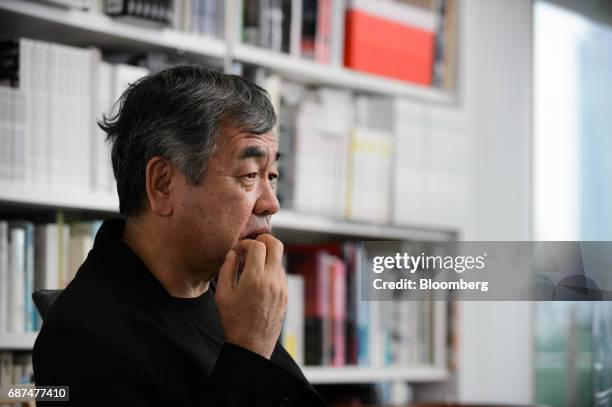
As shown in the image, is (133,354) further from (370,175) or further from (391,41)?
(391,41)

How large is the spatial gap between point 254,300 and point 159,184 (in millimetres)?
242

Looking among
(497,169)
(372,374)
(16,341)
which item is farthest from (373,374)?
(16,341)

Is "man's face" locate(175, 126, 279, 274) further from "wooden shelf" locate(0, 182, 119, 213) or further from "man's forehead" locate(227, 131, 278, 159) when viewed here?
"wooden shelf" locate(0, 182, 119, 213)

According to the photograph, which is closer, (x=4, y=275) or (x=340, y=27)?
(x=4, y=275)

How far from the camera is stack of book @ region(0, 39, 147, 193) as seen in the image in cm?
206

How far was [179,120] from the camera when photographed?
1349 millimetres

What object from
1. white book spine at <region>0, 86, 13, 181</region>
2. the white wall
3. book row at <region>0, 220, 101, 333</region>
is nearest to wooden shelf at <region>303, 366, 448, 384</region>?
the white wall

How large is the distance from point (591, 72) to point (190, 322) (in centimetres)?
219

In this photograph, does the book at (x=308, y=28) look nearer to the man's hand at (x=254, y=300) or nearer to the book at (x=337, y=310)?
the book at (x=337, y=310)

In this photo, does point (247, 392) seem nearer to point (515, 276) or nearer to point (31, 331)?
point (515, 276)

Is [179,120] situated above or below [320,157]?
below

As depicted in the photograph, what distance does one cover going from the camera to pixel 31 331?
2090mm

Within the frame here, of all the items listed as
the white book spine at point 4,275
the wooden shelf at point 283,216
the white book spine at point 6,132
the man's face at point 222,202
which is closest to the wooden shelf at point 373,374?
the wooden shelf at point 283,216

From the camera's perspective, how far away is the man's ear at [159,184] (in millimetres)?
1363
